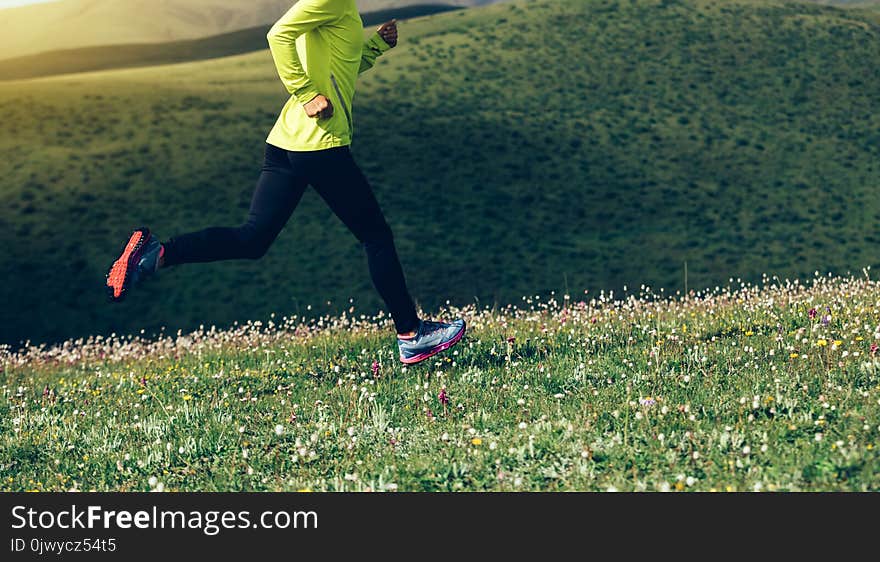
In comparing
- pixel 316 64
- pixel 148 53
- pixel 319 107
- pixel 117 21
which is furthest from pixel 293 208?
pixel 117 21

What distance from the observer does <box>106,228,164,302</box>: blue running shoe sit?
25.4 feet

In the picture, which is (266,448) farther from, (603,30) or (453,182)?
(603,30)

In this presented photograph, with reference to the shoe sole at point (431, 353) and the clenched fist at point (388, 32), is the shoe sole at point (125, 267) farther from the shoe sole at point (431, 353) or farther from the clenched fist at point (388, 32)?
the clenched fist at point (388, 32)

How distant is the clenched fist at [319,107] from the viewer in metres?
7.38

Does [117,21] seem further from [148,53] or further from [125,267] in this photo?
[125,267]

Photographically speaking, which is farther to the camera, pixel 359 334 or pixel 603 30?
pixel 603 30

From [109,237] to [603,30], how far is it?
A: 2987 cm

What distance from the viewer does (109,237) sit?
24.8 meters

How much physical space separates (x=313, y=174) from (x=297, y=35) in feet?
3.62

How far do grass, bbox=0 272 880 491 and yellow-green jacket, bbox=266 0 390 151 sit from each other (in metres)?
2.15

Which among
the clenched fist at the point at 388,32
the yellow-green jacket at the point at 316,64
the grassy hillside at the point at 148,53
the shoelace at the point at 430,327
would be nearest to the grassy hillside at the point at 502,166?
the shoelace at the point at 430,327

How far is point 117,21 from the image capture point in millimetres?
129625

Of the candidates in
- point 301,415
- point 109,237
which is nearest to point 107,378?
point 301,415
